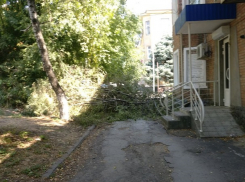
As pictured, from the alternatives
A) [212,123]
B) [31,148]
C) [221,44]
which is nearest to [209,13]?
[221,44]

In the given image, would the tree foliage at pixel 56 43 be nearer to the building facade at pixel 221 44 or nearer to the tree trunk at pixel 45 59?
the tree trunk at pixel 45 59

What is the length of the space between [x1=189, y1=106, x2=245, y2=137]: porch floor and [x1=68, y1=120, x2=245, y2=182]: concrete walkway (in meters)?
0.37

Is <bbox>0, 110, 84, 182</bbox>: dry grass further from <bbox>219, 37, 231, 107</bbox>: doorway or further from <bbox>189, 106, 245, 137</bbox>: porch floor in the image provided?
<bbox>219, 37, 231, 107</bbox>: doorway

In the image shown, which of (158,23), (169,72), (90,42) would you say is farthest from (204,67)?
(158,23)

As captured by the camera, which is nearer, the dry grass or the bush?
the dry grass

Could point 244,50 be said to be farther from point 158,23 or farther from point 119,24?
point 158,23

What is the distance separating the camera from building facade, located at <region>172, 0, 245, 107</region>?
26.3ft

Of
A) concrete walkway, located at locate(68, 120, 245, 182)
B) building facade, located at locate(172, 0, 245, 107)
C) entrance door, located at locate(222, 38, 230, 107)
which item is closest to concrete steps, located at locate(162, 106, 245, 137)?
concrete walkway, located at locate(68, 120, 245, 182)

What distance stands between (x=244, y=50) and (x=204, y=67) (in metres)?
3.63

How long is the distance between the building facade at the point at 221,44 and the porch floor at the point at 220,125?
56 centimetres

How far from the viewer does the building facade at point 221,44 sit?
26.3ft

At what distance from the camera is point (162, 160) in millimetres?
5621

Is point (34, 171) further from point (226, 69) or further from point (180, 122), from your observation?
point (226, 69)

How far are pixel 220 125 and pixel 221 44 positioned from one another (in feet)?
11.8
